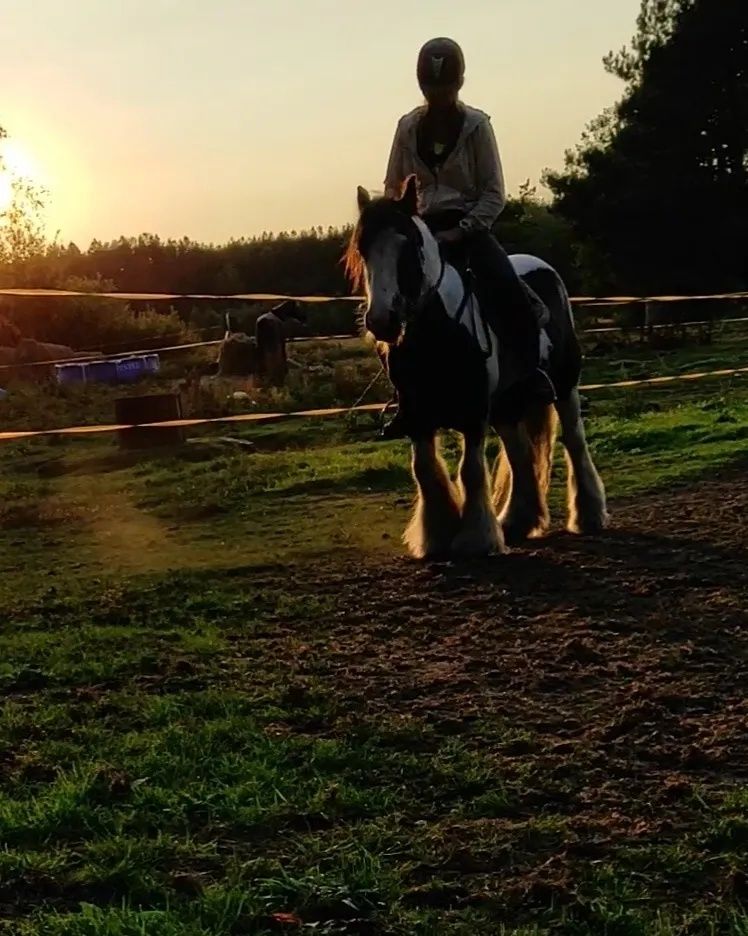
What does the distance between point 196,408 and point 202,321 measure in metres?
19.8

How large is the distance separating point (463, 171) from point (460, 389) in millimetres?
1116

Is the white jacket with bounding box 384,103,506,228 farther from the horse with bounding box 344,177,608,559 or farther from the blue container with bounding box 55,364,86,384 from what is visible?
the blue container with bounding box 55,364,86,384

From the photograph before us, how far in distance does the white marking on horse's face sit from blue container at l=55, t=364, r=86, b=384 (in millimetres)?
15266

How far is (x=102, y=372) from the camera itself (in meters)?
20.4

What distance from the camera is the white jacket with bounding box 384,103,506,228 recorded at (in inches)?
224

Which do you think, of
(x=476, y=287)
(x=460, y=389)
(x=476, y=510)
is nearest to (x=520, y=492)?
(x=476, y=510)

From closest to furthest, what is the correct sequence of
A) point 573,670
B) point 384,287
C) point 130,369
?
point 573,670 < point 384,287 < point 130,369

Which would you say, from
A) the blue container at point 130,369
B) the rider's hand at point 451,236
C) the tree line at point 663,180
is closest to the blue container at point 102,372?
the blue container at point 130,369

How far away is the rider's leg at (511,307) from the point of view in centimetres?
573

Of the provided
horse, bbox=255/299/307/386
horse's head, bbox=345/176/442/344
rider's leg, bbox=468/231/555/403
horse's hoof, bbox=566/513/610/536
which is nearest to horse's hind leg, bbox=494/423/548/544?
horse's hoof, bbox=566/513/610/536

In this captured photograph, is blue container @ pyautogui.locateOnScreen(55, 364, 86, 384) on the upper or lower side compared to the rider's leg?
lower

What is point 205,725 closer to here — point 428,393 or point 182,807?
point 182,807

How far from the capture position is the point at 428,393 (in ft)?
18.1

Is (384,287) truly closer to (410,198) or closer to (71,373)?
(410,198)
